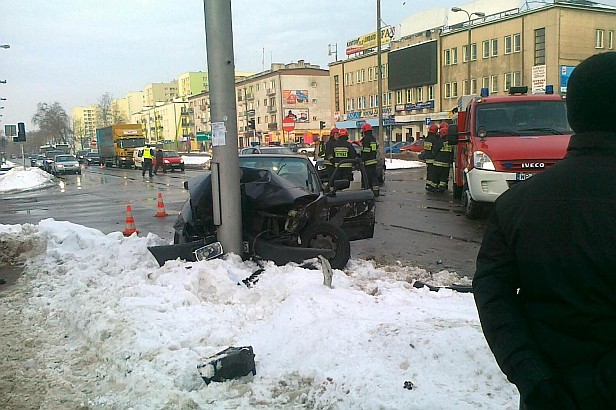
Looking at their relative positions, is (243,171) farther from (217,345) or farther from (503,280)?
(503,280)

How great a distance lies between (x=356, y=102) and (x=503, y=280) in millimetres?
75453

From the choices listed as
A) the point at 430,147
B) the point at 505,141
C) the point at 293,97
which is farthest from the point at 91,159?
the point at 505,141

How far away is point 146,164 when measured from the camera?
35938mm

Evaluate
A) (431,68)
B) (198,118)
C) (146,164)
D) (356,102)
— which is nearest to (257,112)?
(198,118)

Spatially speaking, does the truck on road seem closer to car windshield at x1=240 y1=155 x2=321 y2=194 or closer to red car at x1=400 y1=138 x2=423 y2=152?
red car at x1=400 y1=138 x2=423 y2=152

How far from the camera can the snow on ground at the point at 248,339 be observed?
11.5 ft

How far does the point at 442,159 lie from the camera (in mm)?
15906

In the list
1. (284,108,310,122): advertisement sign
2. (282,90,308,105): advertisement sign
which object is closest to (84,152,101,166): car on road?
(284,108,310,122): advertisement sign

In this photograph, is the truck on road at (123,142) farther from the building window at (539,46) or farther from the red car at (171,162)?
the building window at (539,46)

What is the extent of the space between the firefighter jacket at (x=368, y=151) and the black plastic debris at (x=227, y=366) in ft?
37.8

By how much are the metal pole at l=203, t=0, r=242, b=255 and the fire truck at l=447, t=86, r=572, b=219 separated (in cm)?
459

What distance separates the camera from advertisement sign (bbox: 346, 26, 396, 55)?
7088 centimetres

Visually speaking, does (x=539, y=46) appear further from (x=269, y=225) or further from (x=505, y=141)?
(x=269, y=225)

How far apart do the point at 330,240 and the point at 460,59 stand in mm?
56538
